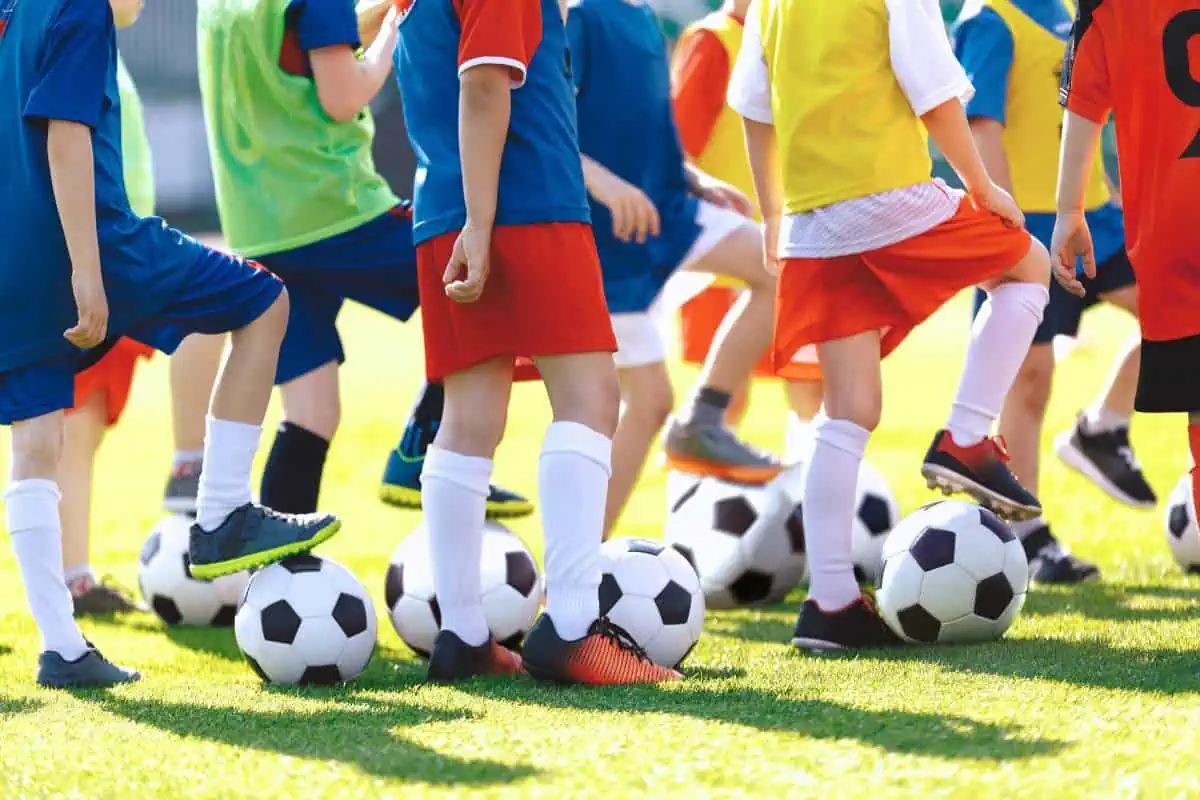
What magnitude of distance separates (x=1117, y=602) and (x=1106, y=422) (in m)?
1.25

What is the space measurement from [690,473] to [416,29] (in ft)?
7.08

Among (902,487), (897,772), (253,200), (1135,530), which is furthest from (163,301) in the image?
(902,487)

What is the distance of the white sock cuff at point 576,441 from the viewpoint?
3.62 metres

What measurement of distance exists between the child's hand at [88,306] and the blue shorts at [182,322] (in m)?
0.18

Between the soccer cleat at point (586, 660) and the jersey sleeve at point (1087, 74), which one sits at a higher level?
the jersey sleeve at point (1087, 74)

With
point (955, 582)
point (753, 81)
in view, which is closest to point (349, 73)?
point (753, 81)

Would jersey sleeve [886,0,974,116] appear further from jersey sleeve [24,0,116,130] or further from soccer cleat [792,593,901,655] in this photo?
jersey sleeve [24,0,116,130]

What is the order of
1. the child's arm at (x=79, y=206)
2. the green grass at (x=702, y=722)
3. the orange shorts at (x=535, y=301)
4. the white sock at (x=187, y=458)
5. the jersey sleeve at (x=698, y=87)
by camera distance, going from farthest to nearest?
the jersey sleeve at (x=698, y=87)
the white sock at (x=187, y=458)
the child's arm at (x=79, y=206)
the orange shorts at (x=535, y=301)
the green grass at (x=702, y=722)

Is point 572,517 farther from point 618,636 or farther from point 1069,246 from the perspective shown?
point 1069,246

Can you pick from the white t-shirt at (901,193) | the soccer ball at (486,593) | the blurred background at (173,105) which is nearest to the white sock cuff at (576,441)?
the soccer ball at (486,593)

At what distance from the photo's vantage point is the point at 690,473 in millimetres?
5473

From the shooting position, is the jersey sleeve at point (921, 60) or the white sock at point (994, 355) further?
the white sock at point (994, 355)

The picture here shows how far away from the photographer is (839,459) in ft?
13.3

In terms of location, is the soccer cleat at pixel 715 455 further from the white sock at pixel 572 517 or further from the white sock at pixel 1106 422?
the white sock at pixel 572 517
